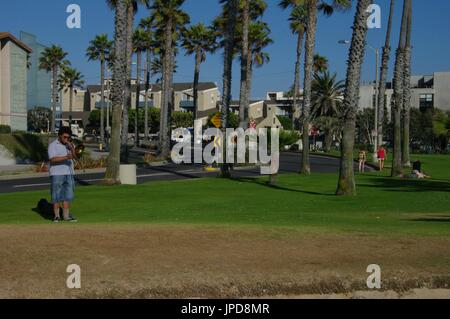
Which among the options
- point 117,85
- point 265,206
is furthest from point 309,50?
point 265,206

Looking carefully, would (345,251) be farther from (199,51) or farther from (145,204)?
(199,51)

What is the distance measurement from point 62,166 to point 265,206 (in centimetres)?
694

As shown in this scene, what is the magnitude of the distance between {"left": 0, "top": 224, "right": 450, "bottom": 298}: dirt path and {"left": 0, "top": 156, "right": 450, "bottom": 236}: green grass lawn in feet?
6.02

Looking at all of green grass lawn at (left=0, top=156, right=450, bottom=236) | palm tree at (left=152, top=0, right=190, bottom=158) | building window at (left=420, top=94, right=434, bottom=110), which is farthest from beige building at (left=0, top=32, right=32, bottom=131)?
building window at (left=420, top=94, right=434, bottom=110)

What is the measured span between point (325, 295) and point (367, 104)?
114 metres

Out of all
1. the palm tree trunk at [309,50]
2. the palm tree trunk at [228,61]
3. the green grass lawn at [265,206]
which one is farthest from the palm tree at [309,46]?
the green grass lawn at [265,206]

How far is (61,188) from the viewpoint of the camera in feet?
41.9

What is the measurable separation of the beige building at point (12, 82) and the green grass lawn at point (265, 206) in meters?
35.9

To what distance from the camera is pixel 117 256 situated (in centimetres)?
843

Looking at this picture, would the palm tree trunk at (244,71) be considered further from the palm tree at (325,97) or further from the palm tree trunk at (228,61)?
the palm tree at (325,97)

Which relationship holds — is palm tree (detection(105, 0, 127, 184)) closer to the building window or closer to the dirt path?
the dirt path

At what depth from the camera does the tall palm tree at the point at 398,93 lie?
34688 mm

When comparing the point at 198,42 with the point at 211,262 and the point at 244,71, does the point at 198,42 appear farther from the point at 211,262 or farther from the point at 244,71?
the point at 211,262
